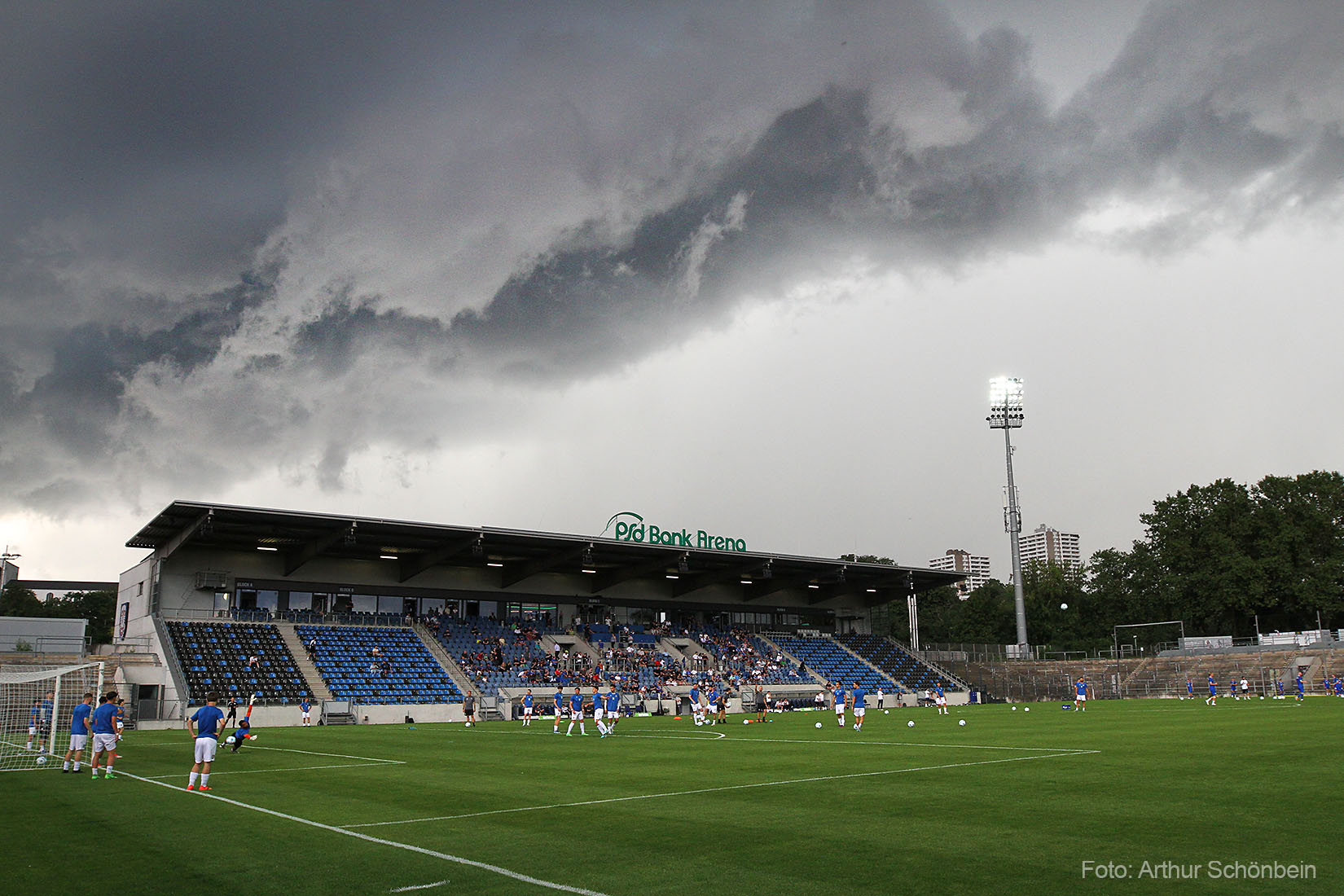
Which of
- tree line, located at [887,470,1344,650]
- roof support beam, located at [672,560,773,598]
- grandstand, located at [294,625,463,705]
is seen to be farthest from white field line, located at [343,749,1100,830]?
tree line, located at [887,470,1344,650]

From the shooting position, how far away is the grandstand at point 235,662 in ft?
167

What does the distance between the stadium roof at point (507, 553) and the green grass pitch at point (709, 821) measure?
32040 millimetres

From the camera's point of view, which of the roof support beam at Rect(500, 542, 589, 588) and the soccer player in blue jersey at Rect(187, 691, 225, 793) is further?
the roof support beam at Rect(500, 542, 589, 588)

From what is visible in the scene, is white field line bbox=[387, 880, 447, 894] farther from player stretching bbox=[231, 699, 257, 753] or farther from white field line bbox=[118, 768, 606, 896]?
player stretching bbox=[231, 699, 257, 753]

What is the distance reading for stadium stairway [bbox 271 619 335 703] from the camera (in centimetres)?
5362

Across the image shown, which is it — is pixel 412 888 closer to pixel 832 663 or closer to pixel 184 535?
pixel 184 535

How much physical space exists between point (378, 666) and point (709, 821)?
48.7m

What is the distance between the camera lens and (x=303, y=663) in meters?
56.3

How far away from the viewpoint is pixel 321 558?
66062 millimetres

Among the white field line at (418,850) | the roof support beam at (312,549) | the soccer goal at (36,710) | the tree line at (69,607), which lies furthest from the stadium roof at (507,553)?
the tree line at (69,607)

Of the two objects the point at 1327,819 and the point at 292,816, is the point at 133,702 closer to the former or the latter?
the point at 292,816

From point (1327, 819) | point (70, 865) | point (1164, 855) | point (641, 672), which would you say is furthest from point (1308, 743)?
point (641, 672)

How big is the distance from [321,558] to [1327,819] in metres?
63.1

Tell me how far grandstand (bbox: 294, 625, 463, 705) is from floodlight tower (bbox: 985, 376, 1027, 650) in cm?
4879
